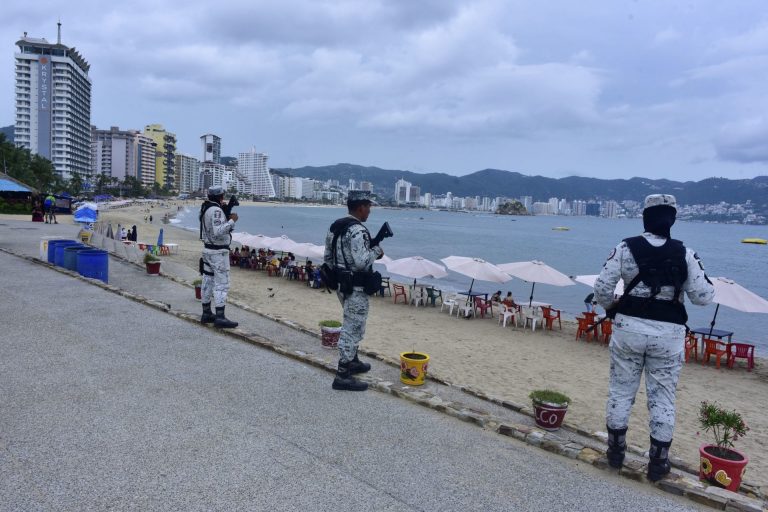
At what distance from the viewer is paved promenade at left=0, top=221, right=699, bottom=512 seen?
3236mm

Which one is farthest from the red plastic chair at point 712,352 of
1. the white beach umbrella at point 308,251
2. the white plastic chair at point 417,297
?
the white beach umbrella at point 308,251

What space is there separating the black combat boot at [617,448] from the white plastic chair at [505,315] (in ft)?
38.3

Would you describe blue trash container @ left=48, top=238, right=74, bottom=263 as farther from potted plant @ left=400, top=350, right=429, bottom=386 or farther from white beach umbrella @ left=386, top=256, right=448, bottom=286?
potted plant @ left=400, top=350, right=429, bottom=386

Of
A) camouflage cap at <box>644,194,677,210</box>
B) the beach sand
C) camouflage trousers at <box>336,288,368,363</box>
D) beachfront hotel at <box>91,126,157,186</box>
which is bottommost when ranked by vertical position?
the beach sand

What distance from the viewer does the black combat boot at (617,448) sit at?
12.8 ft

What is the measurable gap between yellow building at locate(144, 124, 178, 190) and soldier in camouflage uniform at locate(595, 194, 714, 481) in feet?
628

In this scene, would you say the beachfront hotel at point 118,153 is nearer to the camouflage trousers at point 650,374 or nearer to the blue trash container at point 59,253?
the blue trash container at point 59,253

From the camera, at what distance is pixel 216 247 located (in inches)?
287

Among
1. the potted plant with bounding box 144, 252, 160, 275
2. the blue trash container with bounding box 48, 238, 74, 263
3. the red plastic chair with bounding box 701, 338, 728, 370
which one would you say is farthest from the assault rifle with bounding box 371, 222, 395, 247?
the blue trash container with bounding box 48, 238, 74, 263

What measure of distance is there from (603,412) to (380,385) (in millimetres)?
4351

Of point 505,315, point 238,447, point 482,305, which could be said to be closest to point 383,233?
point 238,447

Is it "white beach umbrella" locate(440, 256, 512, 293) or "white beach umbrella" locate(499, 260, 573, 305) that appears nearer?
"white beach umbrella" locate(499, 260, 573, 305)

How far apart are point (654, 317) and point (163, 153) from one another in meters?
197

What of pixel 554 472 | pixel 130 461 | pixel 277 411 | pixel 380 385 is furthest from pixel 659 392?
pixel 130 461
